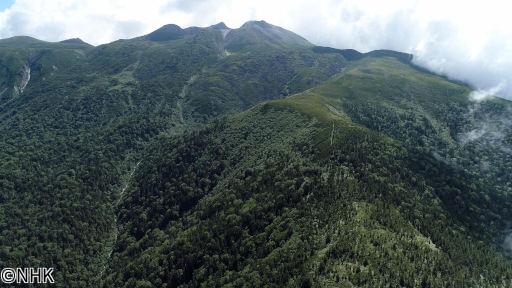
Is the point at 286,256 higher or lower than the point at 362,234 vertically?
lower

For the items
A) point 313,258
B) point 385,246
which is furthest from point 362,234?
point 313,258

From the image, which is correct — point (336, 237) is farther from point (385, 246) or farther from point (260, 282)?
point (260, 282)

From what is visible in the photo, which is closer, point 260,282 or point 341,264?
point 341,264

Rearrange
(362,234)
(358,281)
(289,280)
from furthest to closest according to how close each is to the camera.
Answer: (362,234) → (289,280) → (358,281)

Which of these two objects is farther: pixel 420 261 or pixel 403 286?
pixel 420 261

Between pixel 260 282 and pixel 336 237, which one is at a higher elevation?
pixel 336 237

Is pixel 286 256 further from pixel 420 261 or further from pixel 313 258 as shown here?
pixel 420 261

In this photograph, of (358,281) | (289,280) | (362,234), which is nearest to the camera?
(358,281)

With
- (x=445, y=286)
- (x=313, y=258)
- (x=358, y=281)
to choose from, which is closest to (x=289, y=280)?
(x=313, y=258)

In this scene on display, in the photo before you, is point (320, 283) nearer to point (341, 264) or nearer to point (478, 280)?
point (341, 264)
